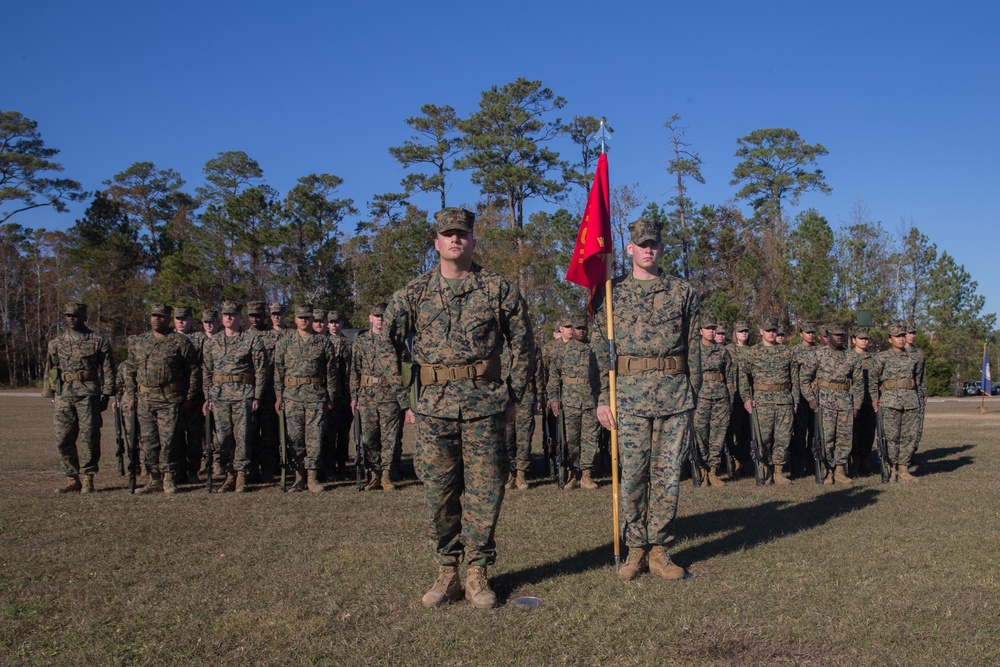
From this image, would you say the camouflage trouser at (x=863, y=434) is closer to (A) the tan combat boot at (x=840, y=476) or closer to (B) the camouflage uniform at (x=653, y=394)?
(A) the tan combat boot at (x=840, y=476)

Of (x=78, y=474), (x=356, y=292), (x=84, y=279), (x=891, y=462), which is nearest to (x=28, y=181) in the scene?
(x=84, y=279)

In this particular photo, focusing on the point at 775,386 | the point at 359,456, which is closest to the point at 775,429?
the point at 775,386

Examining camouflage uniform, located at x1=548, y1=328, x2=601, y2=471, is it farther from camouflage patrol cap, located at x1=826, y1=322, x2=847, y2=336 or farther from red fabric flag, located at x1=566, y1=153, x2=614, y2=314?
red fabric flag, located at x1=566, y1=153, x2=614, y2=314

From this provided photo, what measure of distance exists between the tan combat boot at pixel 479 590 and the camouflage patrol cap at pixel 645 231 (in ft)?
8.38

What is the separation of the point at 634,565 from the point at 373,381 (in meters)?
5.41

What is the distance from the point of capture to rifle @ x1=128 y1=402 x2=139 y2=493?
9.37m

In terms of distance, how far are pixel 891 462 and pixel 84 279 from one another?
50680 mm

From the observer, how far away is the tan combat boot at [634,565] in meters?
5.41

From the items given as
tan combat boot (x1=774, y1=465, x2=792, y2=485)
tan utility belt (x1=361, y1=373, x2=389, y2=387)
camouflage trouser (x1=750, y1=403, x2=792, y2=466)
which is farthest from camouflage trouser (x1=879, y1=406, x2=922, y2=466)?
tan utility belt (x1=361, y1=373, x2=389, y2=387)

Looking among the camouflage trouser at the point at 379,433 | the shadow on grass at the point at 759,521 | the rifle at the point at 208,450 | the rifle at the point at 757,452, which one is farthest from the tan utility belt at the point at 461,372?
the rifle at the point at 757,452

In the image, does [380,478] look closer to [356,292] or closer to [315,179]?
[356,292]

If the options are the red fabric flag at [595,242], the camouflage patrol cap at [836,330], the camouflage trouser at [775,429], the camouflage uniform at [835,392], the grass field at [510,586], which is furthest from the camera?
the camouflage patrol cap at [836,330]

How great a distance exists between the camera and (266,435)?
10.9 metres

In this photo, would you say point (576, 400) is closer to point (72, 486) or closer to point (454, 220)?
point (454, 220)
